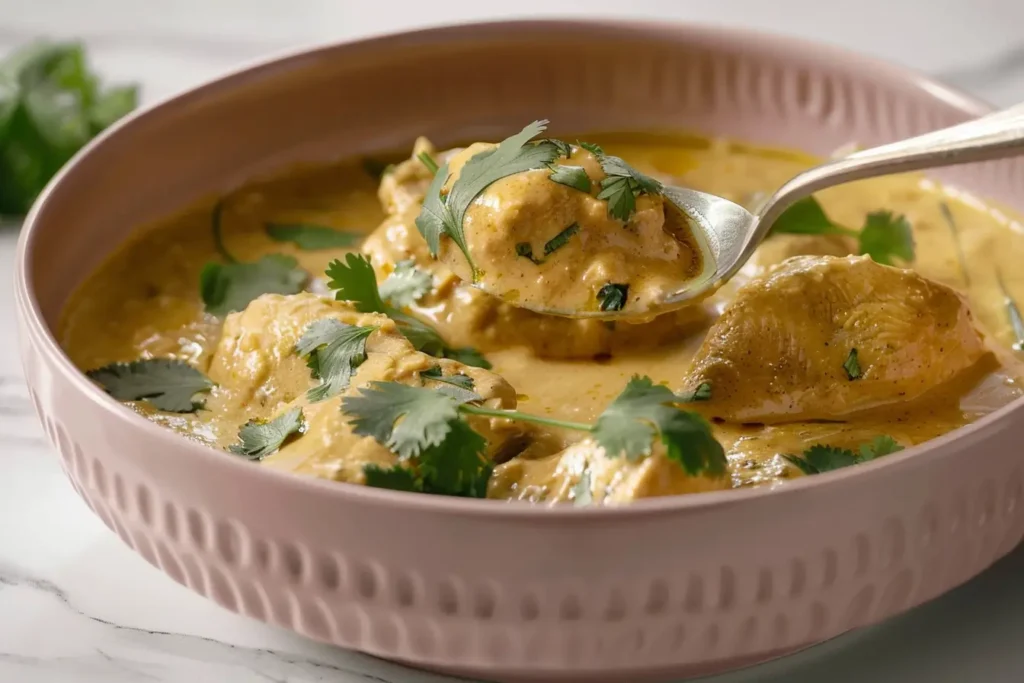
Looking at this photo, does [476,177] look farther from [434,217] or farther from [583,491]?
[583,491]

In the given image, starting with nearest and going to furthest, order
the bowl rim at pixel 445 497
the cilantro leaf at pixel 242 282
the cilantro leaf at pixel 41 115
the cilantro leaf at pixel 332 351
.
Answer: the bowl rim at pixel 445 497 → the cilantro leaf at pixel 332 351 → the cilantro leaf at pixel 242 282 → the cilantro leaf at pixel 41 115

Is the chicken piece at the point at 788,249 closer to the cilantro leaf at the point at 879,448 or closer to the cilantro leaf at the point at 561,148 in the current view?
the cilantro leaf at the point at 561,148

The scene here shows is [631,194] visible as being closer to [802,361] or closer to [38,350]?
[802,361]

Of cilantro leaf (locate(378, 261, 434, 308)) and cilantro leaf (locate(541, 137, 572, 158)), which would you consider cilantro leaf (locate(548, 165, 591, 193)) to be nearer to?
cilantro leaf (locate(541, 137, 572, 158))

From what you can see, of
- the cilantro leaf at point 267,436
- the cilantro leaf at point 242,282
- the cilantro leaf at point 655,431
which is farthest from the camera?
the cilantro leaf at point 242,282

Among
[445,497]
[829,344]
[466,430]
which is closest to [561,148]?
[829,344]

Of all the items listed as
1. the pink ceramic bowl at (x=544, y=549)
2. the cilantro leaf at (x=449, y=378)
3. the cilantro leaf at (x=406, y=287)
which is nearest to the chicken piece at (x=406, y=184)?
the cilantro leaf at (x=406, y=287)
